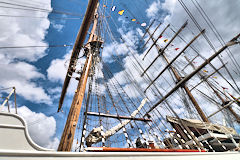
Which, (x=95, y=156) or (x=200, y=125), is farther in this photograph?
(x=200, y=125)

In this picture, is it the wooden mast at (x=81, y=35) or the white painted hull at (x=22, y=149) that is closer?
the white painted hull at (x=22, y=149)

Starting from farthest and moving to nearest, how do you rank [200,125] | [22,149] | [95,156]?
[200,125]
[95,156]
[22,149]

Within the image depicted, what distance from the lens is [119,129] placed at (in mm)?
8836

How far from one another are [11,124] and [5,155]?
1.43 ft

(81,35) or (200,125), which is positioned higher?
(81,35)

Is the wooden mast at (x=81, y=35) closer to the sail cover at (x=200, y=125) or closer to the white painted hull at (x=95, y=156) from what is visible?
the white painted hull at (x=95, y=156)

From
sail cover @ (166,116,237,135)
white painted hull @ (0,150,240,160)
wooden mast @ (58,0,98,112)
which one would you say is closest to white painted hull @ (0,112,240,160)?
white painted hull @ (0,150,240,160)

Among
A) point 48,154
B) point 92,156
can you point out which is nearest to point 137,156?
point 92,156

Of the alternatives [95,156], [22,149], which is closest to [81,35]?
[22,149]

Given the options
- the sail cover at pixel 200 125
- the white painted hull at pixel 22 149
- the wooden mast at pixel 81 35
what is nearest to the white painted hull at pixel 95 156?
the white painted hull at pixel 22 149

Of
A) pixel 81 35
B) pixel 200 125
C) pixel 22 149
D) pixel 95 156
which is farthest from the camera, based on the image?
pixel 200 125

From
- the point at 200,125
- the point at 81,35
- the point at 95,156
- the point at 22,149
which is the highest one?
the point at 81,35

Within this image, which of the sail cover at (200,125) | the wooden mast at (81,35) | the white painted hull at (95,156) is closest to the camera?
the white painted hull at (95,156)

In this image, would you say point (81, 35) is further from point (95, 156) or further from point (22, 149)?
point (95, 156)
